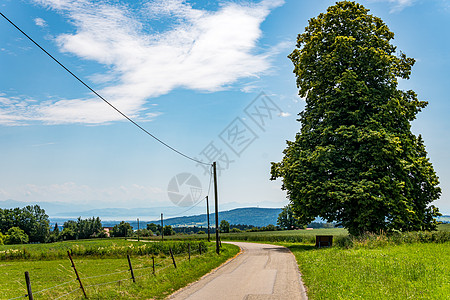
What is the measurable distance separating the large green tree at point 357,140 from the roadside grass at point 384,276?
8076mm

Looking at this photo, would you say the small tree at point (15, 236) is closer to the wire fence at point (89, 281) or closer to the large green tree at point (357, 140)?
the wire fence at point (89, 281)

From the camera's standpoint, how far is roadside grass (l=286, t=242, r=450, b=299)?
1086 cm

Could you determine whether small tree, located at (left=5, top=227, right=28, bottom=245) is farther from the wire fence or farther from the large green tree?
the large green tree

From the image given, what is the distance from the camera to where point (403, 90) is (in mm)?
30953

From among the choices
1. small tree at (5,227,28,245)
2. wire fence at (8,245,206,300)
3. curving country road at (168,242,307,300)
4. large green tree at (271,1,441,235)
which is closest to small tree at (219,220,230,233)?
small tree at (5,227,28,245)

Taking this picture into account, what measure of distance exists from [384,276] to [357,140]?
1542cm

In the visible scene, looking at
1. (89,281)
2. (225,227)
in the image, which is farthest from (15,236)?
(89,281)

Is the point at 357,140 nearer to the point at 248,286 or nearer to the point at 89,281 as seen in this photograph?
the point at 248,286

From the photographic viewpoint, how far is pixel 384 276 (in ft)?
43.2

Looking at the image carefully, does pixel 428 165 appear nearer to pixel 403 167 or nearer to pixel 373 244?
pixel 403 167

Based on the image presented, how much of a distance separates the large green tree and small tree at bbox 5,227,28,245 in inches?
4147

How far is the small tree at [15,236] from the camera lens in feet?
359

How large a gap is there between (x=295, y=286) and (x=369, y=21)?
2534 centimetres

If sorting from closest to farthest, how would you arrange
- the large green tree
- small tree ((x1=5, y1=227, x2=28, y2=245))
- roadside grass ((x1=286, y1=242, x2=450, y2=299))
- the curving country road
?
roadside grass ((x1=286, y1=242, x2=450, y2=299))
the curving country road
the large green tree
small tree ((x1=5, y1=227, x2=28, y2=245))
